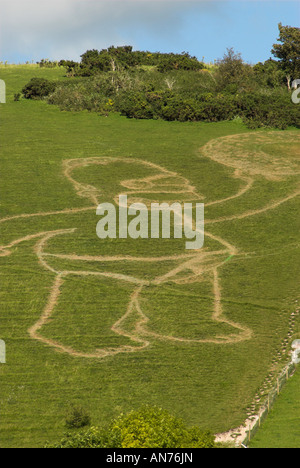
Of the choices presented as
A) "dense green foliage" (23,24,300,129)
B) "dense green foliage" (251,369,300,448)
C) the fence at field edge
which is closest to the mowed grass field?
the fence at field edge

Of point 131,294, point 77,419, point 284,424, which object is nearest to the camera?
point 284,424

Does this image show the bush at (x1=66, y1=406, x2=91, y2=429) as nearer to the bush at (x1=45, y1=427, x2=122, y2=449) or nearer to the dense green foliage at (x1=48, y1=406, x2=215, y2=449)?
A: the bush at (x1=45, y1=427, x2=122, y2=449)

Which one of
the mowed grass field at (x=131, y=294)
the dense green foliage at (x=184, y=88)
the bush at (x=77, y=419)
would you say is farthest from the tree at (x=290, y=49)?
the bush at (x=77, y=419)

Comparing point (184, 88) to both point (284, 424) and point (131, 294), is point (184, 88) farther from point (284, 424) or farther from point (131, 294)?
point (284, 424)

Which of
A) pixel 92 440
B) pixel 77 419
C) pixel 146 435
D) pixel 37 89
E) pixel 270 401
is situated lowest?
pixel 77 419

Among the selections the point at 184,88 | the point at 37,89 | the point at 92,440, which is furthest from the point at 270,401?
the point at 37,89

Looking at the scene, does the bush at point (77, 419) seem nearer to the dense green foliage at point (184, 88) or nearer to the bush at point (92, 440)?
the bush at point (92, 440)

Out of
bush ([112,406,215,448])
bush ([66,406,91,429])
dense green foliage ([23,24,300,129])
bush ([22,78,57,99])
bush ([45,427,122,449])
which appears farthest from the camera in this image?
bush ([22,78,57,99])
